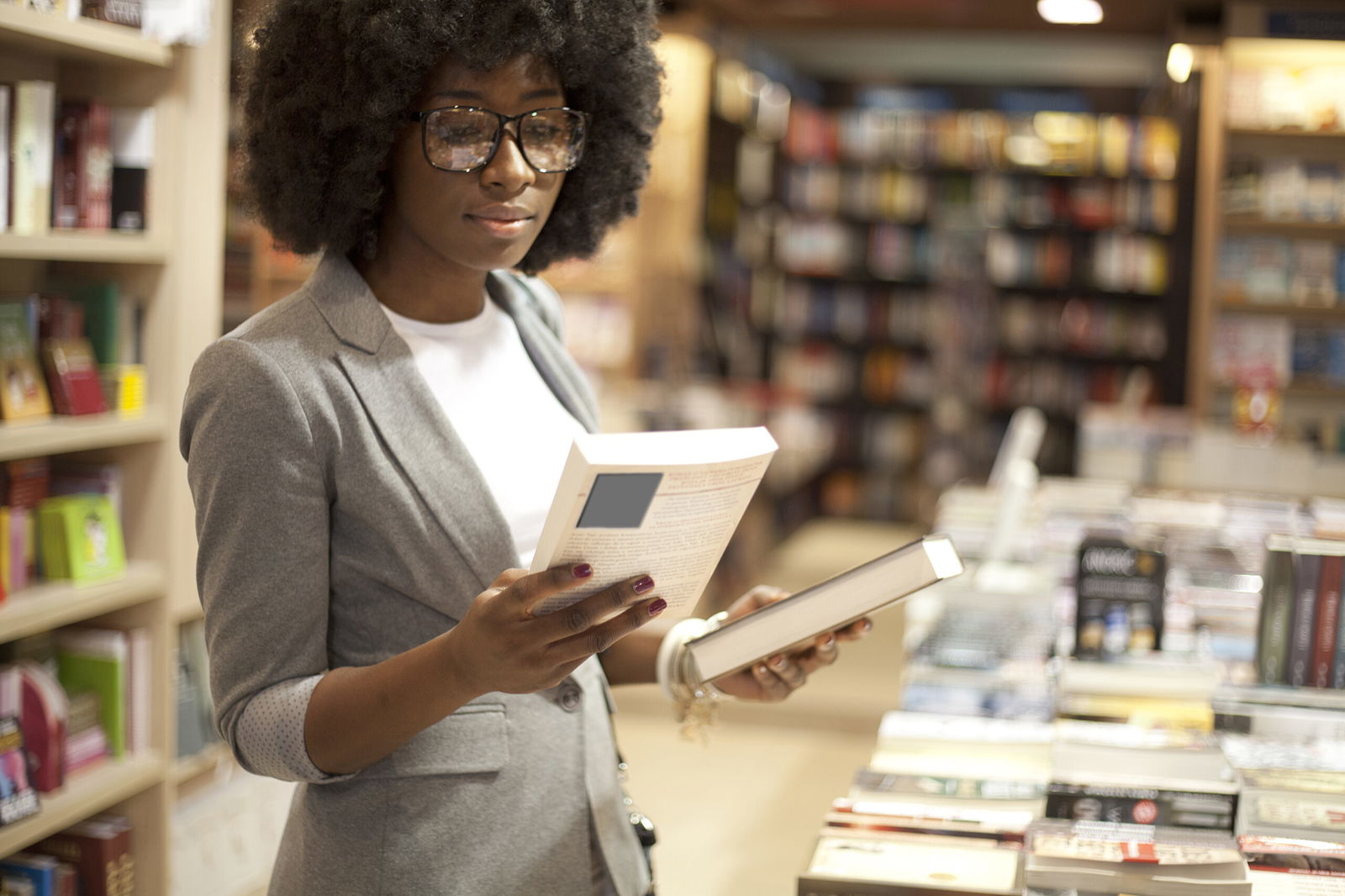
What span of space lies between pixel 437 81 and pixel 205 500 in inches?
18.9

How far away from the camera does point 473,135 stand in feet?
4.20

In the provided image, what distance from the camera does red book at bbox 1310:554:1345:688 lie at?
199 cm

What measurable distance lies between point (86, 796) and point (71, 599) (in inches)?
15.7

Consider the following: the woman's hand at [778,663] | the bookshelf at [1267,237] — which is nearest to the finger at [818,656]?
the woman's hand at [778,663]

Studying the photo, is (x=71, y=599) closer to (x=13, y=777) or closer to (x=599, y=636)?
(x=13, y=777)

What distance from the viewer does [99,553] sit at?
2.76 metres

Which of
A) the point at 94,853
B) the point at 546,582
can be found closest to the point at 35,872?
the point at 94,853

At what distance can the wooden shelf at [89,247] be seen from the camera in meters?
2.38

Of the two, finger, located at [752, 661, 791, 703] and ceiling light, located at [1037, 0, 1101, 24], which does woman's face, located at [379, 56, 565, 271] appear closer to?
finger, located at [752, 661, 791, 703]

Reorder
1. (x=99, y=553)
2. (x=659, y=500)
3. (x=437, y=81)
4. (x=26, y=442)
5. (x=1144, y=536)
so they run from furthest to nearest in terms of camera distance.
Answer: (x=1144, y=536)
(x=99, y=553)
(x=26, y=442)
(x=437, y=81)
(x=659, y=500)

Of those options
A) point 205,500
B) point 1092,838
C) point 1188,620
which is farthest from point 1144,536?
point 205,500

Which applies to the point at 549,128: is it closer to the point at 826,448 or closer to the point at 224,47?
the point at 224,47

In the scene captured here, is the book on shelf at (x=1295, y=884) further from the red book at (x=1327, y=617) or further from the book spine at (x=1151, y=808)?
the red book at (x=1327, y=617)

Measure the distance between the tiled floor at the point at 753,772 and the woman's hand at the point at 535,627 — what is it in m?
2.43
